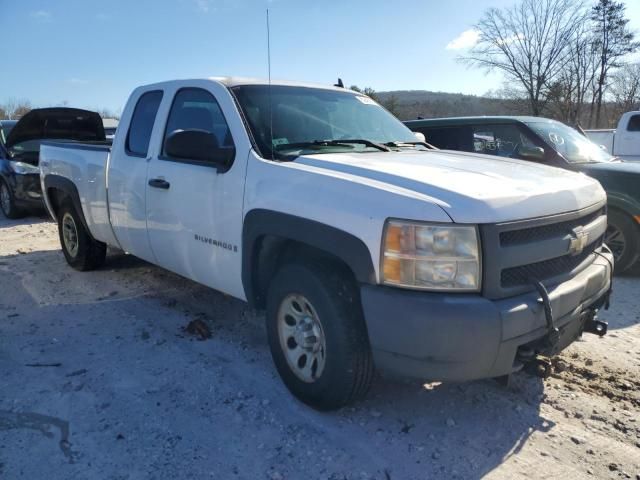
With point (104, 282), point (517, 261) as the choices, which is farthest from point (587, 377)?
point (104, 282)

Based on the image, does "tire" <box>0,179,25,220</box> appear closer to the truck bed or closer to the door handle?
the truck bed

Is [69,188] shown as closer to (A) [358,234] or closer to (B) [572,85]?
(A) [358,234]

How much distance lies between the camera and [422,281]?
2.45 meters

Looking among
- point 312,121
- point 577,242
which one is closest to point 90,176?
point 312,121

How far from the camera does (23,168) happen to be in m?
9.56

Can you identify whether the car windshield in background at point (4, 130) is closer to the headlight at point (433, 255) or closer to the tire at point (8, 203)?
the tire at point (8, 203)

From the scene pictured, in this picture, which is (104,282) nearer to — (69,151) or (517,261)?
(69,151)

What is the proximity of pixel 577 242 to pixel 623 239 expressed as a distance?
3408 mm

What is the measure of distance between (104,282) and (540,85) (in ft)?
94.4

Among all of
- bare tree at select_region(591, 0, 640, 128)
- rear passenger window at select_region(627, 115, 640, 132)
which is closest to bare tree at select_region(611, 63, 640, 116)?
bare tree at select_region(591, 0, 640, 128)

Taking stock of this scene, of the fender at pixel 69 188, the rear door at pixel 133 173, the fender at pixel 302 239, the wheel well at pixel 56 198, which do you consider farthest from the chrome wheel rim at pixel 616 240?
the wheel well at pixel 56 198

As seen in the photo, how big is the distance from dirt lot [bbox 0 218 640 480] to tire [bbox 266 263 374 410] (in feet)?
0.60

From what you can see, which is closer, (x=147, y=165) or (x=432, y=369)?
(x=432, y=369)

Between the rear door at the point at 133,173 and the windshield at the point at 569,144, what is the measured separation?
4443 millimetres
